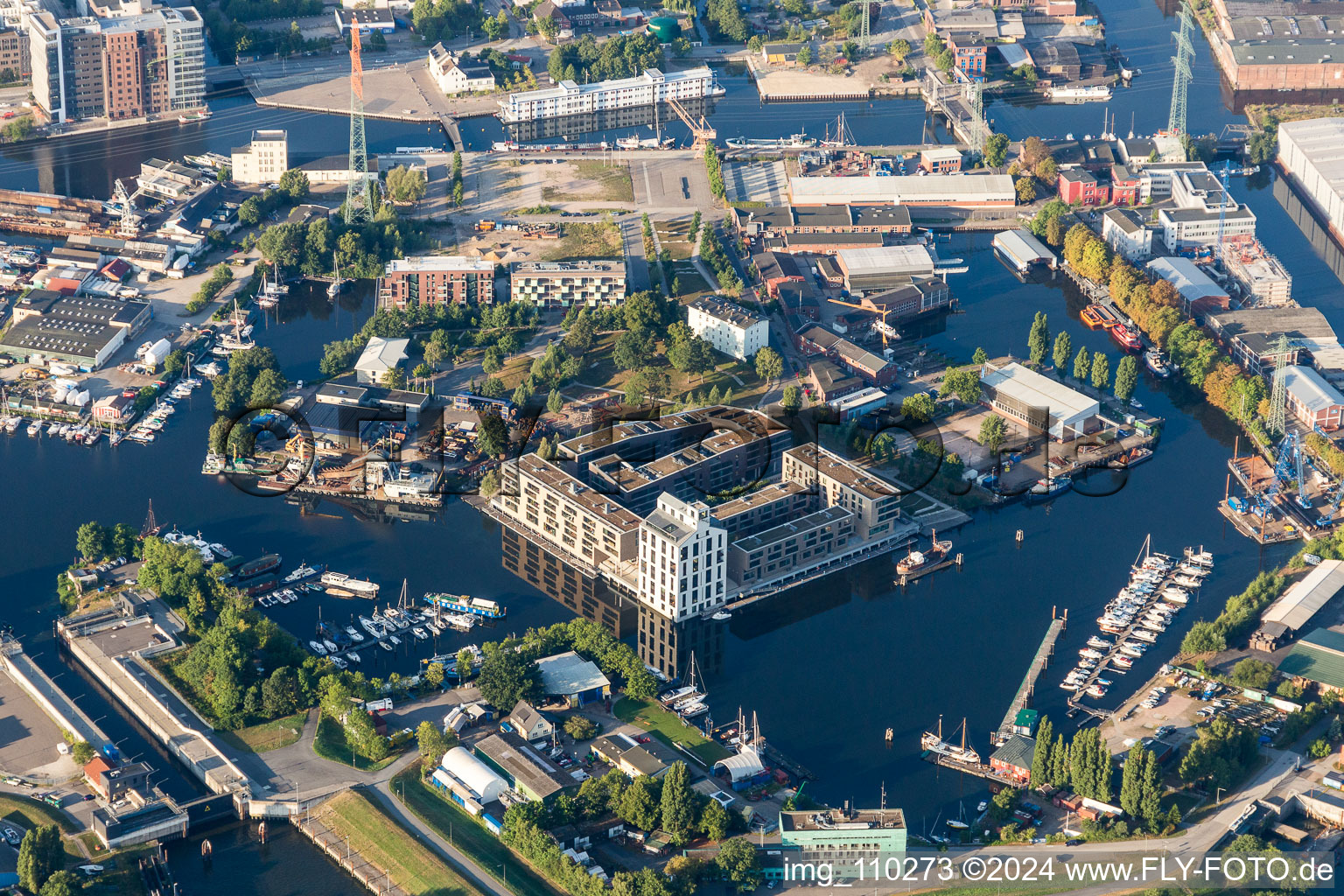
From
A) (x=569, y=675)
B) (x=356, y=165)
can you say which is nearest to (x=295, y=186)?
(x=356, y=165)

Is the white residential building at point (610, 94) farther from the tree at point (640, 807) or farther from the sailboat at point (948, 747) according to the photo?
the tree at point (640, 807)

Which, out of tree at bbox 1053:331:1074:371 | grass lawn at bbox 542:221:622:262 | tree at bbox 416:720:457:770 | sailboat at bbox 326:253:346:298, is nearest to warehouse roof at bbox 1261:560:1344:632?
tree at bbox 1053:331:1074:371

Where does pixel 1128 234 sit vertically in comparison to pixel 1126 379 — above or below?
above

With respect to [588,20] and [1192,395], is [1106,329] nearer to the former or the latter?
[1192,395]

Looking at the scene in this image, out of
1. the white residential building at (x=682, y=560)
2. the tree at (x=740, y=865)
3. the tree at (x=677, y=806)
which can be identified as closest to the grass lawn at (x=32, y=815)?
the tree at (x=677, y=806)

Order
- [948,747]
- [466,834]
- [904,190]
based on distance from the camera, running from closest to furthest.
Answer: [466,834], [948,747], [904,190]

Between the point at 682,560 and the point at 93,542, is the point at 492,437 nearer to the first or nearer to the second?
the point at 682,560

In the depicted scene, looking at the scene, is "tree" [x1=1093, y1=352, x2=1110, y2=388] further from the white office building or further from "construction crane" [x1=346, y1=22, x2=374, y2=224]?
"construction crane" [x1=346, y1=22, x2=374, y2=224]
